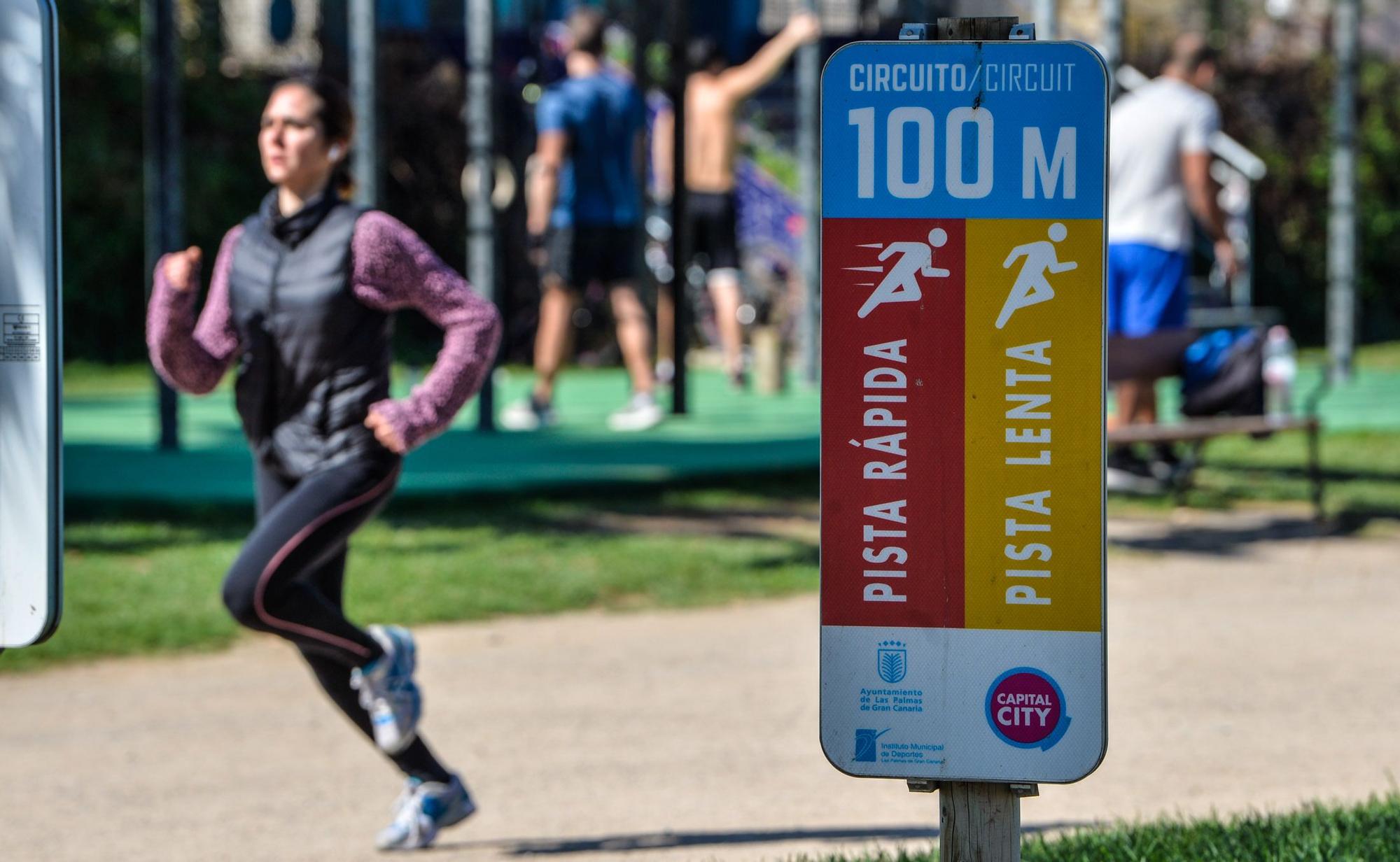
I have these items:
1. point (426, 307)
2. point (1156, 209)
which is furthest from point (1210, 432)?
point (426, 307)

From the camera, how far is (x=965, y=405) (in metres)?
2.49

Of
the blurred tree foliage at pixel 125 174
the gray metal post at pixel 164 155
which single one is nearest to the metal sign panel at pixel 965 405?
the gray metal post at pixel 164 155

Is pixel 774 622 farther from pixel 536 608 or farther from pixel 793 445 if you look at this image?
pixel 793 445

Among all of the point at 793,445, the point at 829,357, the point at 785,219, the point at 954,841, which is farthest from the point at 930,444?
the point at 785,219

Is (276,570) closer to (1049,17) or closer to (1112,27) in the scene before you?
(1049,17)

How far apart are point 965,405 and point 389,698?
2.21 m

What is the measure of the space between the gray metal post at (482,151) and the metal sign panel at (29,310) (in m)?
8.00

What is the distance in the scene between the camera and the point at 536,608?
7113 millimetres

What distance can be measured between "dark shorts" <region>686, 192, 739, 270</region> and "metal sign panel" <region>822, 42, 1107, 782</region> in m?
10.5

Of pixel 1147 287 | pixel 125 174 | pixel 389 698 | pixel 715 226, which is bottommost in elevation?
pixel 389 698

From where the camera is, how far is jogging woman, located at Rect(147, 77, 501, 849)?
4.32 m

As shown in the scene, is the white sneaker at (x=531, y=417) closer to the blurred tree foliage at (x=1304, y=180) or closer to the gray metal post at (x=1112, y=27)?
the gray metal post at (x=1112, y=27)

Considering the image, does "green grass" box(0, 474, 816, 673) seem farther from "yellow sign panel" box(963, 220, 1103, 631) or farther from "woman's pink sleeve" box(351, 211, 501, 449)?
"yellow sign panel" box(963, 220, 1103, 631)

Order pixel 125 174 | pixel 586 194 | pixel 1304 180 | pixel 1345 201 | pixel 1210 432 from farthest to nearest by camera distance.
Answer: pixel 1304 180 < pixel 125 174 < pixel 1345 201 < pixel 586 194 < pixel 1210 432
